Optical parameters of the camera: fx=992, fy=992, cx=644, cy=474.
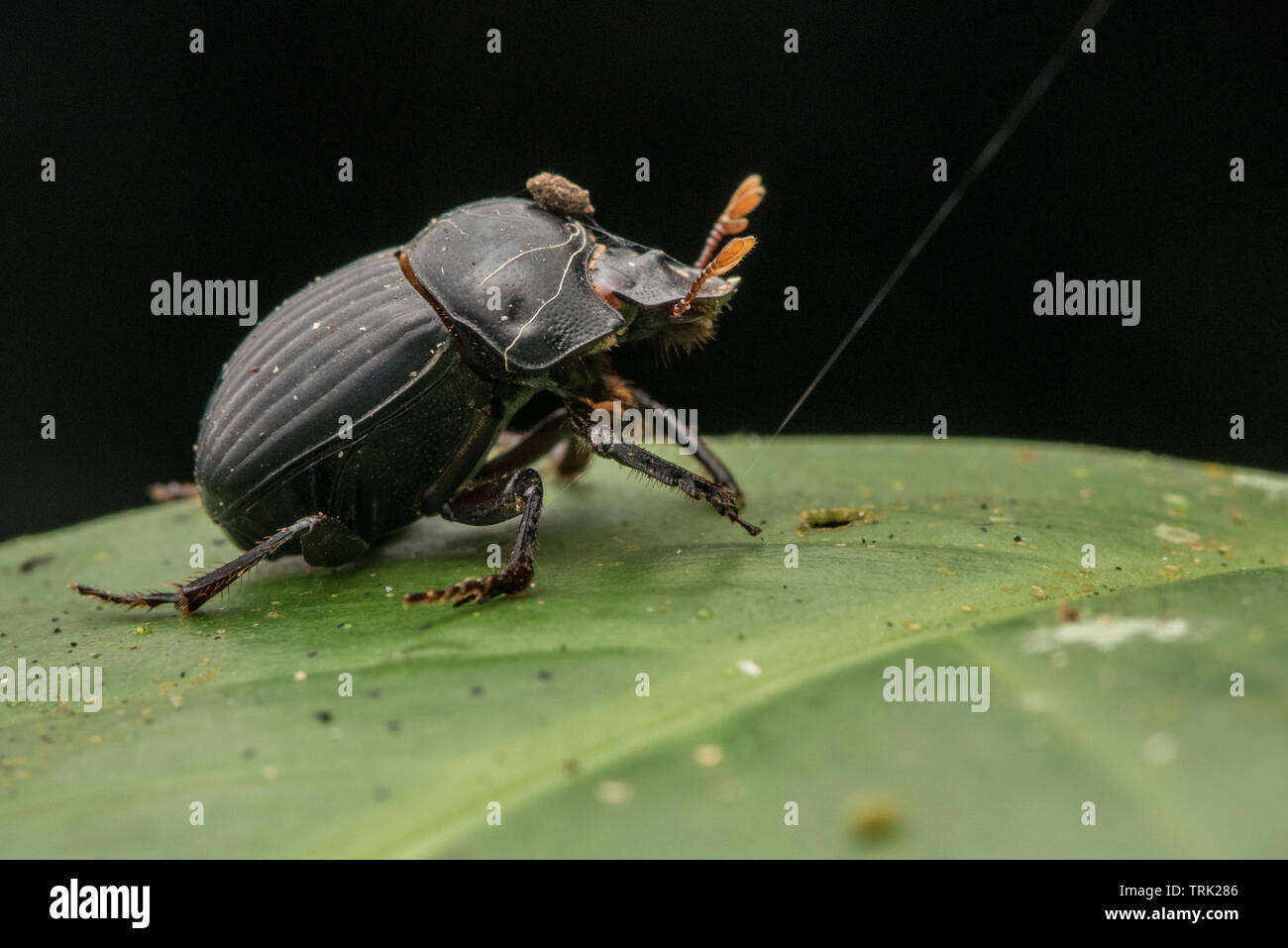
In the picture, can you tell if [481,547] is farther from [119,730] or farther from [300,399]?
[119,730]

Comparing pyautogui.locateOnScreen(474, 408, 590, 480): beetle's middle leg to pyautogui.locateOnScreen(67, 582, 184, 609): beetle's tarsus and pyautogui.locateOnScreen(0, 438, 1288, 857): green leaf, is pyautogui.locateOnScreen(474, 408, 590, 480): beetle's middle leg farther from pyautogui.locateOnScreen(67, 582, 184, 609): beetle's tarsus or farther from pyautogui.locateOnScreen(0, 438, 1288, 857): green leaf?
pyautogui.locateOnScreen(67, 582, 184, 609): beetle's tarsus

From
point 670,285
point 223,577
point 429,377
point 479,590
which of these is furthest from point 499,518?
point 670,285

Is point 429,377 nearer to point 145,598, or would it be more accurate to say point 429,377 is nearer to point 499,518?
point 499,518

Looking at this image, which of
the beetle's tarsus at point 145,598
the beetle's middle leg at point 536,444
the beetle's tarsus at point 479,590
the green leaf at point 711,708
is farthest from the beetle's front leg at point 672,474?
the beetle's tarsus at point 145,598

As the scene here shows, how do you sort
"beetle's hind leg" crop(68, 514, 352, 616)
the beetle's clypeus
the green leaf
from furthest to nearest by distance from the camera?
the beetle's clypeus
"beetle's hind leg" crop(68, 514, 352, 616)
the green leaf

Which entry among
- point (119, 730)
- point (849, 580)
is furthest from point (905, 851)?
point (119, 730)

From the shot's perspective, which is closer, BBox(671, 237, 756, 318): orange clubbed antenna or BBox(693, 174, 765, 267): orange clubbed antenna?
BBox(671, 237, 756, 318): orange clubbed antenna

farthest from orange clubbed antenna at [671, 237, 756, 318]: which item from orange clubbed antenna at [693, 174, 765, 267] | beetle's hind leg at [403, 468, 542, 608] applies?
beetle's hind leg at [403, 468, 542, 608]
